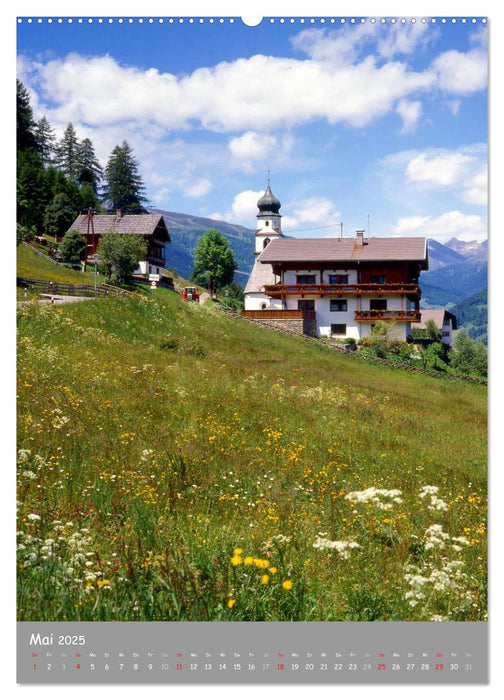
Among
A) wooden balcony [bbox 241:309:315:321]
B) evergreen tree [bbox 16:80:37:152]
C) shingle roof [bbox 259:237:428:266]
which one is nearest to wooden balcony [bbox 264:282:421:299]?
wooden balcony [bbox 241:309:315:321]

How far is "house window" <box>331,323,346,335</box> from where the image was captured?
121ft

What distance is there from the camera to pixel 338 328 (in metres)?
37.0

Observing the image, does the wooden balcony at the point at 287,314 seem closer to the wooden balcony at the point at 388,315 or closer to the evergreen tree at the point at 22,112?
the wooden balcony at the point at 388,315

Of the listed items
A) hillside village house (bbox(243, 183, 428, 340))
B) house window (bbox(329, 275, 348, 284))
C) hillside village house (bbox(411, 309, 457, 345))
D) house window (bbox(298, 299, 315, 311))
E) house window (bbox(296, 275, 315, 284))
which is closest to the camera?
hillside village house (bbox(243, 183, 428, 340))

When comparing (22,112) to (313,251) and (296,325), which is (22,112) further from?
(313,251)

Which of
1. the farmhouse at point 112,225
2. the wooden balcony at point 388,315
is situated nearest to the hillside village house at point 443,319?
the wooden balcony at point 388,315

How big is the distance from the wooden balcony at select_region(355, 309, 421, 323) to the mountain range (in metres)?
1.65

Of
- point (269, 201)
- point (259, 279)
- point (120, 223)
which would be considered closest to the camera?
point (269, 201)

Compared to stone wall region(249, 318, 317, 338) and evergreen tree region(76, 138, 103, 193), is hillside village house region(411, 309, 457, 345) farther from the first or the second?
evergreen tree region(76, 138, 103, 193)

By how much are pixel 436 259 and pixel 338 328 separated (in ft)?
52.5

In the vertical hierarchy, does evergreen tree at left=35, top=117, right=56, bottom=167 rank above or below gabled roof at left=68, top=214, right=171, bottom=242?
below

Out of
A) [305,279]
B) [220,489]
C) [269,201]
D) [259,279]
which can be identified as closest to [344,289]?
[305,279]

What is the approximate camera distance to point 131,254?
33.1 meters
